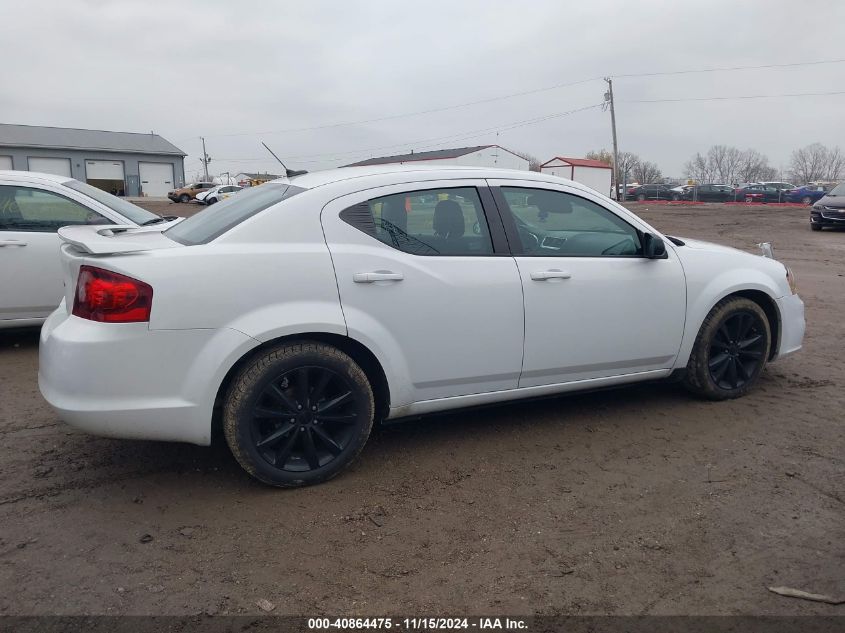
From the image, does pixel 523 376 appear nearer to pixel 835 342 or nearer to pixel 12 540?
pixel 12 540

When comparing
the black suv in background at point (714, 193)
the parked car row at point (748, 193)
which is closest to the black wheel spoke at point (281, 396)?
the parked car row at point (748, 193)

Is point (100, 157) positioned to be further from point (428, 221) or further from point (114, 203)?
point (428, 221)

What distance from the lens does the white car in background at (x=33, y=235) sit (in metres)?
5.71

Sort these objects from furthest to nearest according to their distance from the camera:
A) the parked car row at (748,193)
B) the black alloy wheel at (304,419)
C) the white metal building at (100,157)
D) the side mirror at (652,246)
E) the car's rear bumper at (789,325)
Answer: the white metal building at (100,157) → the parked car row at (748,193) → the car's rear bumper at (789,325) → the side mirror at (652,246) → the black alloy wheel at (304,419)

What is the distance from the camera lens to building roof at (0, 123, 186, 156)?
5297 centimetres

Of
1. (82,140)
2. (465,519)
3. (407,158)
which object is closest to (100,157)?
(82,140)

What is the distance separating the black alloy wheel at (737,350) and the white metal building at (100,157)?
186 feet

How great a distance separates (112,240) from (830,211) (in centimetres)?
2130

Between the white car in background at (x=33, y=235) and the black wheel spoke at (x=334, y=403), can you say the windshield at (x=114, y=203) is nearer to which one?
the white car in background at (x=33, y=235)

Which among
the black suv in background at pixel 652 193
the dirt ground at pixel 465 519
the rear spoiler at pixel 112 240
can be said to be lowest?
the dirt ground at pixel 465 519

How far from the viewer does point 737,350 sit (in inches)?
178

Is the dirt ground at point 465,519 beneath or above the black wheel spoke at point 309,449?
beneath

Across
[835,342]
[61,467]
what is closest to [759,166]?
[835,342]

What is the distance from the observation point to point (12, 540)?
2.84 m
